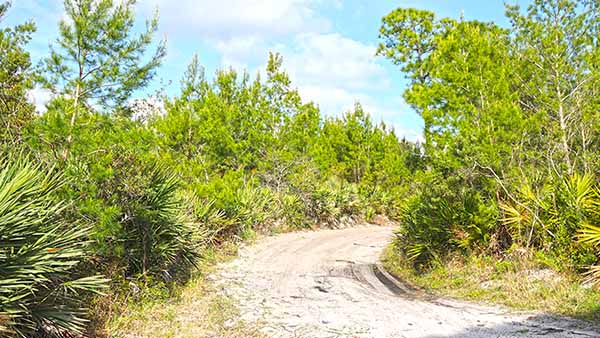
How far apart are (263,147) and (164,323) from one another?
15.9 metres

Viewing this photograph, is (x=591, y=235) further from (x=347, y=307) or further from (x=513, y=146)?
(x=347, y=307)

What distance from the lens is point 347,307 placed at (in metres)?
7.68

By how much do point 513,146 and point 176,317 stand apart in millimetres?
8148

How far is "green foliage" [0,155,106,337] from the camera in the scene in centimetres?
433

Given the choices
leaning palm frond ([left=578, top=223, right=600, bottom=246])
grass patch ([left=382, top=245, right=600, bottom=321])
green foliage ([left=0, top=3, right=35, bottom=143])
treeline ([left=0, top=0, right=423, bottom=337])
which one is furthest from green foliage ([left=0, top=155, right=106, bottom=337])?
leaning palm frond ([left=578, top=223, right=600, bottom=246])

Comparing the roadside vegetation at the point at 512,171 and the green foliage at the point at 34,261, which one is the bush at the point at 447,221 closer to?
the roadside vegetation at the point at 512,171

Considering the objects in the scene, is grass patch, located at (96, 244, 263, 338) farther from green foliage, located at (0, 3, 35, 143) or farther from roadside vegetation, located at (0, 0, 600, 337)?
green foliage, located at (0, 3, 35, 143)

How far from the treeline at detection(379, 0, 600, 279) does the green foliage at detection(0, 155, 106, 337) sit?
820cm

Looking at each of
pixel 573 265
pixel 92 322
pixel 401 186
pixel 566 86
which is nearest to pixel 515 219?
pixel 573 265

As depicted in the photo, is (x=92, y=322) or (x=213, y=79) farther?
(x=213, y=79)

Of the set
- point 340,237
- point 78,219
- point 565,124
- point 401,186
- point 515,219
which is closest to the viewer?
point 78,219

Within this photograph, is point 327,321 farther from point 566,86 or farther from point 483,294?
point 566,86

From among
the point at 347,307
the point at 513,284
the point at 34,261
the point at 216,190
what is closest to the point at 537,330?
the point at 513,284

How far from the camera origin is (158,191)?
24.7 feet
